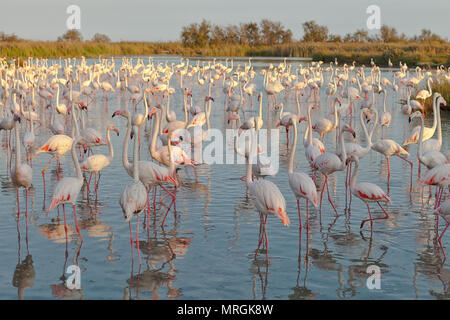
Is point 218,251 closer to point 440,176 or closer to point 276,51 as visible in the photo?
point 440,176

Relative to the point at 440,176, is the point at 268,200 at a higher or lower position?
lower

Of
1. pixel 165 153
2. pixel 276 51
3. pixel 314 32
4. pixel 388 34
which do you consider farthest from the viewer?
pixel 314 32

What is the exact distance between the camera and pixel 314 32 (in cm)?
8562

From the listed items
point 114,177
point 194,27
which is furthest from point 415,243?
point 194,27

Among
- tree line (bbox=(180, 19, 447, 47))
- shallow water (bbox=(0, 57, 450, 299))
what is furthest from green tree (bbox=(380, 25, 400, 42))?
shallow water (bbox=(0, 57, 450, 299))

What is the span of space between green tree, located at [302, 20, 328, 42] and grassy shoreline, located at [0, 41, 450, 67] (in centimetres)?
2250

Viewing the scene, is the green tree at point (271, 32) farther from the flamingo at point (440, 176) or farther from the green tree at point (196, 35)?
the flamingo at point (440, 176)

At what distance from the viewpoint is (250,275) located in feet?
19.4

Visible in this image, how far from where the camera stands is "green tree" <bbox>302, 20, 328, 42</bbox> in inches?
3344

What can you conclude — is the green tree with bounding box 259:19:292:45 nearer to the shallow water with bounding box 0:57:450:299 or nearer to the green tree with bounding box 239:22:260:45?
the green tree with bounding box 239:22:260:45

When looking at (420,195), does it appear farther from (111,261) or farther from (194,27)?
(194,27)

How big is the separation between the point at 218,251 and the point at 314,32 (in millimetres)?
82919

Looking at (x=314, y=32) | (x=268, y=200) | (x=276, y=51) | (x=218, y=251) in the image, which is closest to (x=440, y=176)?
(x=268, y=200)

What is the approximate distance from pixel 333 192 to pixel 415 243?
2.63m
